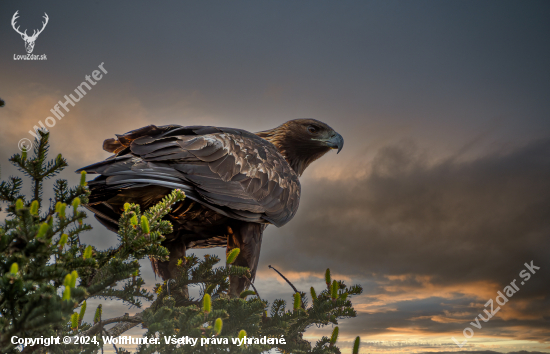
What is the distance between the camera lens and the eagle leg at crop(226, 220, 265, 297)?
3.34 metres

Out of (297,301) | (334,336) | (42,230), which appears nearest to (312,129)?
(297,301)

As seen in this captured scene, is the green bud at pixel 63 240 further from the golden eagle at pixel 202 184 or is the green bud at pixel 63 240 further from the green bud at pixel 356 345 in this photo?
the green bud at pixel 356 345

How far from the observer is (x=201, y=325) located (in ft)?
6.61

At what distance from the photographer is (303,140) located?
5227mm

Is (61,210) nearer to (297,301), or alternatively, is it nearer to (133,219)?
(133,219)

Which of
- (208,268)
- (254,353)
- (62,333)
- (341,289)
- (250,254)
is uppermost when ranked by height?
(250,254)

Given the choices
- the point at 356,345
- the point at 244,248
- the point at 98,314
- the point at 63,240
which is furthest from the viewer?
the point at 244,248

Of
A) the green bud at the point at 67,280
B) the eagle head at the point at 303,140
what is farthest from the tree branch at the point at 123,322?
the eagle head at the point at 303,140

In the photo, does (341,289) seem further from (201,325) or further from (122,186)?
(122,186)

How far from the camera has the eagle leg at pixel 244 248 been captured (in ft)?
11.0

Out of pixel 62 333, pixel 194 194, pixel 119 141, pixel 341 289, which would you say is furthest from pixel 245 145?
pixel 62 333

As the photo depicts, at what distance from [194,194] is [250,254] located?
0.92 meters

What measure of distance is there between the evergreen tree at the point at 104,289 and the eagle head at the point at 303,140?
2926 mm

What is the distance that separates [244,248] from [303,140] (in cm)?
239
